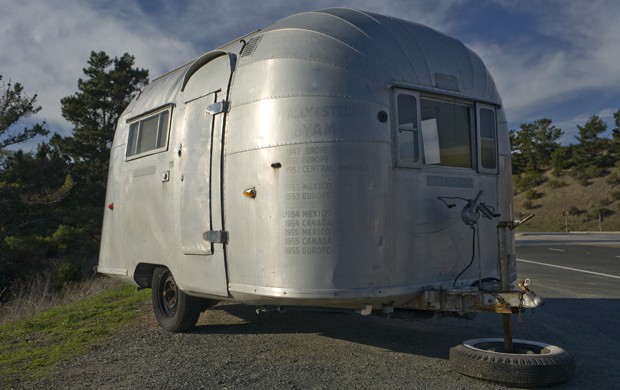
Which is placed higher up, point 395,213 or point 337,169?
point 337,169

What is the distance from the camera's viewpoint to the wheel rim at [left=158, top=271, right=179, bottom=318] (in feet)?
23.5

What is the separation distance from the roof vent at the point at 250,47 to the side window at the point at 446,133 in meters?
1.82

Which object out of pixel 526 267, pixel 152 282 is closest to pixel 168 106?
pixel 152 282

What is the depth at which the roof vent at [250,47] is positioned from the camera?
5.86 m

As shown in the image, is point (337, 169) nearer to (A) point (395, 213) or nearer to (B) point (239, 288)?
(A) point (395, 213)

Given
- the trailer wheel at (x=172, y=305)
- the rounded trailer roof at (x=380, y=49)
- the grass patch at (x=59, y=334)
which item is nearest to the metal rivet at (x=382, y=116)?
the rounded trailer roof at (x=380, y=49)

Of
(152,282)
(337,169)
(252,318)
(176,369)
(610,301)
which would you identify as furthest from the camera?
(610,301)

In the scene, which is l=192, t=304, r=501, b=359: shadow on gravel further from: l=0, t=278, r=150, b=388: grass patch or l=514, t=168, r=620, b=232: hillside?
Answer: l=514, t=168, r=620, b=232: hillside

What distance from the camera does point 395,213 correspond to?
5125 mm

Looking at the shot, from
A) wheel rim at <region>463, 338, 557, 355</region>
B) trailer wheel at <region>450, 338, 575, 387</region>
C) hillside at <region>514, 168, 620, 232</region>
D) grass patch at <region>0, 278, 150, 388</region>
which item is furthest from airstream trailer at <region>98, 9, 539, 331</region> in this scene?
hillside at <region>514, 168, 620, 232</region>

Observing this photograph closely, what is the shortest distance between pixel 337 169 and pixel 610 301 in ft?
22.0

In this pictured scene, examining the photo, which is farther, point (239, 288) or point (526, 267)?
point (526, 267)

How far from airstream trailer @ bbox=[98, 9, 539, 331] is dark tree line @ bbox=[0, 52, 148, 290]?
1639 centimetres

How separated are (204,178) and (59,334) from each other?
3.59 metres
